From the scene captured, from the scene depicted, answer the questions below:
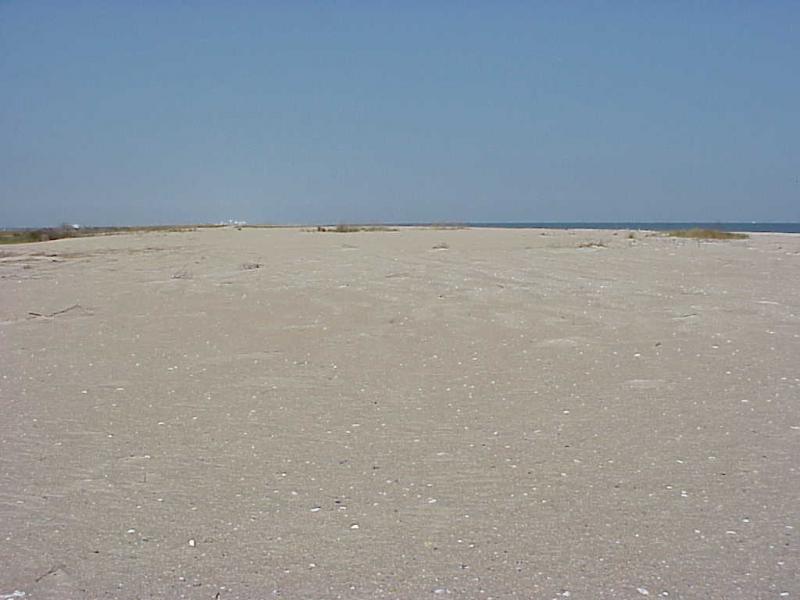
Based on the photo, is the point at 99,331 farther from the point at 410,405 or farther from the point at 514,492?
the point at 514,492

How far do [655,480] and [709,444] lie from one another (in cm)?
78

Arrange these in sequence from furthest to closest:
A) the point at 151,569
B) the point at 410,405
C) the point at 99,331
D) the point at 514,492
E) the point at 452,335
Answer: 1. the point at 99,331
2. the point at 452,335
3. the point at 410,405
4. the point at 514,492
5. the point at 151,569

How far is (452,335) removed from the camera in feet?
26.7

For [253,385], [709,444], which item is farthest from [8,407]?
[709,444]

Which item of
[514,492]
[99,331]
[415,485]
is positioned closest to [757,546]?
[514,492]

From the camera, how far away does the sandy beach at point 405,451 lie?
306cm

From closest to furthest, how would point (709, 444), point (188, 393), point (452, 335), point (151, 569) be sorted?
point (151, 569), point (709, 444), point (188, 393), point (452, 335)

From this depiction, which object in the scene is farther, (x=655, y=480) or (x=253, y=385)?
(x=253, y=385)

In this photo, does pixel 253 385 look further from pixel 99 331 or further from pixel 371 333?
pixel 99 331

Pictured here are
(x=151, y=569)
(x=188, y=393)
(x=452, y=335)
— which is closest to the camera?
(x=151, y=569)

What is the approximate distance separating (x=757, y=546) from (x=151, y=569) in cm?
279

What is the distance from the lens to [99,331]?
882 centimetres

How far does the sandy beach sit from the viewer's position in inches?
121

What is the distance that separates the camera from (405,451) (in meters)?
4.53
